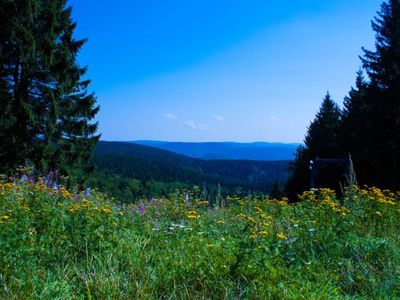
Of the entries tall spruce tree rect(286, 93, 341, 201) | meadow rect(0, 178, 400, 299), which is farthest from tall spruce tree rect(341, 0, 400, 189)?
meadow rect(0, 178, 400, 299)

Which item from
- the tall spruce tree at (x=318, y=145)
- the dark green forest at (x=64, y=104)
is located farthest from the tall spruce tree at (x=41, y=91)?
the tall spruce tree at (x=318, y=145)

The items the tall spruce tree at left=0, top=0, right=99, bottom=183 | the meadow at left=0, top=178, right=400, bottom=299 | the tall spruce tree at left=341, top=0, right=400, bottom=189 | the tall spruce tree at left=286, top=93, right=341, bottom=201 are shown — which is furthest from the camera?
the tall spruce tree at left=286, top=93, right=341, bottom=201

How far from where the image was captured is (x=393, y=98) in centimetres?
2278

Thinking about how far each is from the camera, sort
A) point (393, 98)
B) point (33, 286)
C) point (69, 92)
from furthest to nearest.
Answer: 1. point (393, 98)
2. point (69, 92)
3. point (33, 286)

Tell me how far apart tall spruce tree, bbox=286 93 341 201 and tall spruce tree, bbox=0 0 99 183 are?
20963 mm

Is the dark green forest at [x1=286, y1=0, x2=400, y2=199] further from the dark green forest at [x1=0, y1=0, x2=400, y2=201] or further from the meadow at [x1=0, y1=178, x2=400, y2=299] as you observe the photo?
the meadow at [x1=0, y1=178, x2=400, y2=299]

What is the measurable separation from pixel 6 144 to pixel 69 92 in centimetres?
424

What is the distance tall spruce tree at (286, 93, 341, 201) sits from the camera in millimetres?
34562

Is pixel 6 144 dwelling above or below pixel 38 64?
below

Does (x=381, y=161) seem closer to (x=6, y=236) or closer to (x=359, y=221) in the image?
(x=359, y=221)

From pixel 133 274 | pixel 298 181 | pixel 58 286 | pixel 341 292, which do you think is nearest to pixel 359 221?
pixel 341 292

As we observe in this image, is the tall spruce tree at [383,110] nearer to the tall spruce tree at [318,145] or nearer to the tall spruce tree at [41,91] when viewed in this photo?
the tall spruce tree at [318,145]

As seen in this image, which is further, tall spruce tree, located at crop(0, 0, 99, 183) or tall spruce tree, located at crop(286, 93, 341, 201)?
tall spruce tree, located at crop(286, 93, 341, 201)

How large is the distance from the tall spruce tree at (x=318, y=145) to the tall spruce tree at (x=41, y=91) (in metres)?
21.0
